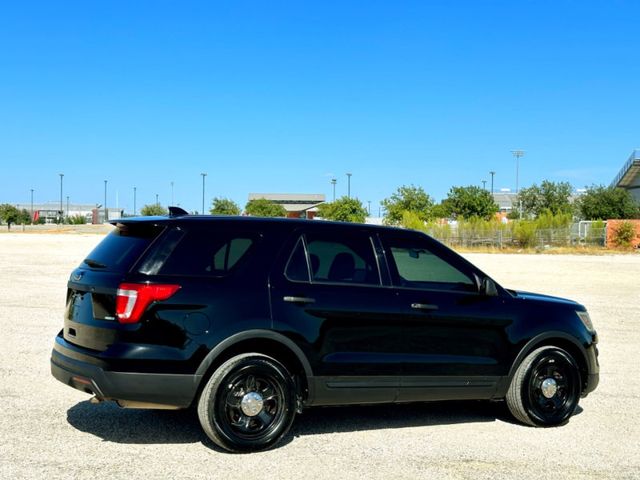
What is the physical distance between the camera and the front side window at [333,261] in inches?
221

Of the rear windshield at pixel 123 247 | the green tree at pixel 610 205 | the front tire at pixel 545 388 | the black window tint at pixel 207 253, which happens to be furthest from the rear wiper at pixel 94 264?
the green tree at pixel 610 205

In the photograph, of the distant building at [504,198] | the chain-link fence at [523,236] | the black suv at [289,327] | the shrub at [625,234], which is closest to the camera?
the black suv at [289,327]

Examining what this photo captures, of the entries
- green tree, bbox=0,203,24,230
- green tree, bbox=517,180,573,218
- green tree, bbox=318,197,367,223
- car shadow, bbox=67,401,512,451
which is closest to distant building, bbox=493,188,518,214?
green tree, bbox=517,180,573,218

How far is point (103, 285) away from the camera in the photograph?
519 centimetres

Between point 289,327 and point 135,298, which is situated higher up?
point 135,298

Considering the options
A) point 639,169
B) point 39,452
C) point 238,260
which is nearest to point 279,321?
point 238,260

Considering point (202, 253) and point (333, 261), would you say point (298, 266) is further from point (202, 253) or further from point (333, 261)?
point (202, 253)

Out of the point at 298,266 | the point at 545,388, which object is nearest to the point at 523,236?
the point at 545,388

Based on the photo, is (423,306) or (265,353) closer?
(265,353)

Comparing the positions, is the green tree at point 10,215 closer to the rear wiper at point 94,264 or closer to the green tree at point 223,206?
the green tree at point 223,206

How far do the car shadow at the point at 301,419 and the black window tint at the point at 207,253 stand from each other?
53.9 inches

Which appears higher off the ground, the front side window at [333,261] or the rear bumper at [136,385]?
the front side window at [333,261]

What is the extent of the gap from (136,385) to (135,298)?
1.97 ft

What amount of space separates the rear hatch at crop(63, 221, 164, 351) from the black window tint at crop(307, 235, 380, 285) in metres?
1.22
